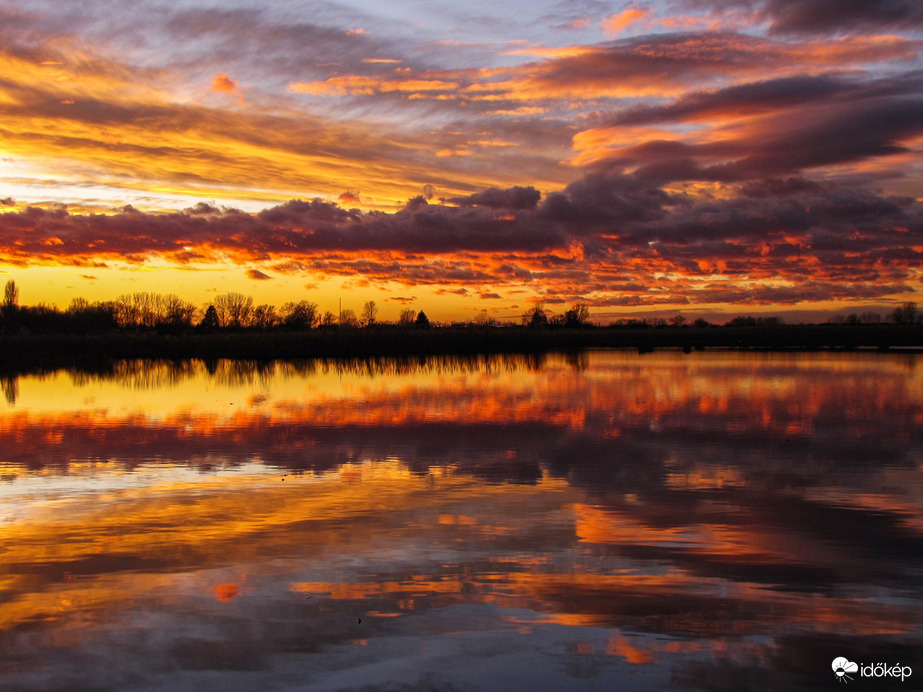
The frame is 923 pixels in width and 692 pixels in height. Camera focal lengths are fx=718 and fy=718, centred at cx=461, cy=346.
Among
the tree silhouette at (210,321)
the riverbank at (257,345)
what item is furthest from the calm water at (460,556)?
the tree silhouette at (210,321)

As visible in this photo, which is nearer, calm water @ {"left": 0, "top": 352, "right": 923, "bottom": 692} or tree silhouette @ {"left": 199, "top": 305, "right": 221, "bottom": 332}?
calm water @ {"left": 0, "top": 352, "right": 923, "bottom": 692}

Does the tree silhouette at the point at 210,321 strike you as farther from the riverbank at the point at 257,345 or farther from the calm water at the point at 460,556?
the calm water at the point at 460,556

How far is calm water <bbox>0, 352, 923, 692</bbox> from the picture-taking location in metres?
4.57

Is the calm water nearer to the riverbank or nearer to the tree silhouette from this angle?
the riverbank

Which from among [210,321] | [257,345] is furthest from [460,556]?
[210,321]

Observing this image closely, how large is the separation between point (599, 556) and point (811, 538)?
225 cm

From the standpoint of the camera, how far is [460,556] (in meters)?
6.47

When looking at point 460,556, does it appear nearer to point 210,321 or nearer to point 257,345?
point 257,345

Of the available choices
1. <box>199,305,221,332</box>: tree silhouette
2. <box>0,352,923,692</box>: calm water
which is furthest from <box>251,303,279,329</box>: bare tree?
<box>0,352,923,692</box>: calm water

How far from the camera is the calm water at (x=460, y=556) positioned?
457 cm

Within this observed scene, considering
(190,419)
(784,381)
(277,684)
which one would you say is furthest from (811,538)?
(784,381)

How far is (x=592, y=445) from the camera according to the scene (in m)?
12.4

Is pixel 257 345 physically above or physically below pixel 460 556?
above

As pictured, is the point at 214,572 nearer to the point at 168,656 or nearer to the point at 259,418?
the point at 168,656
